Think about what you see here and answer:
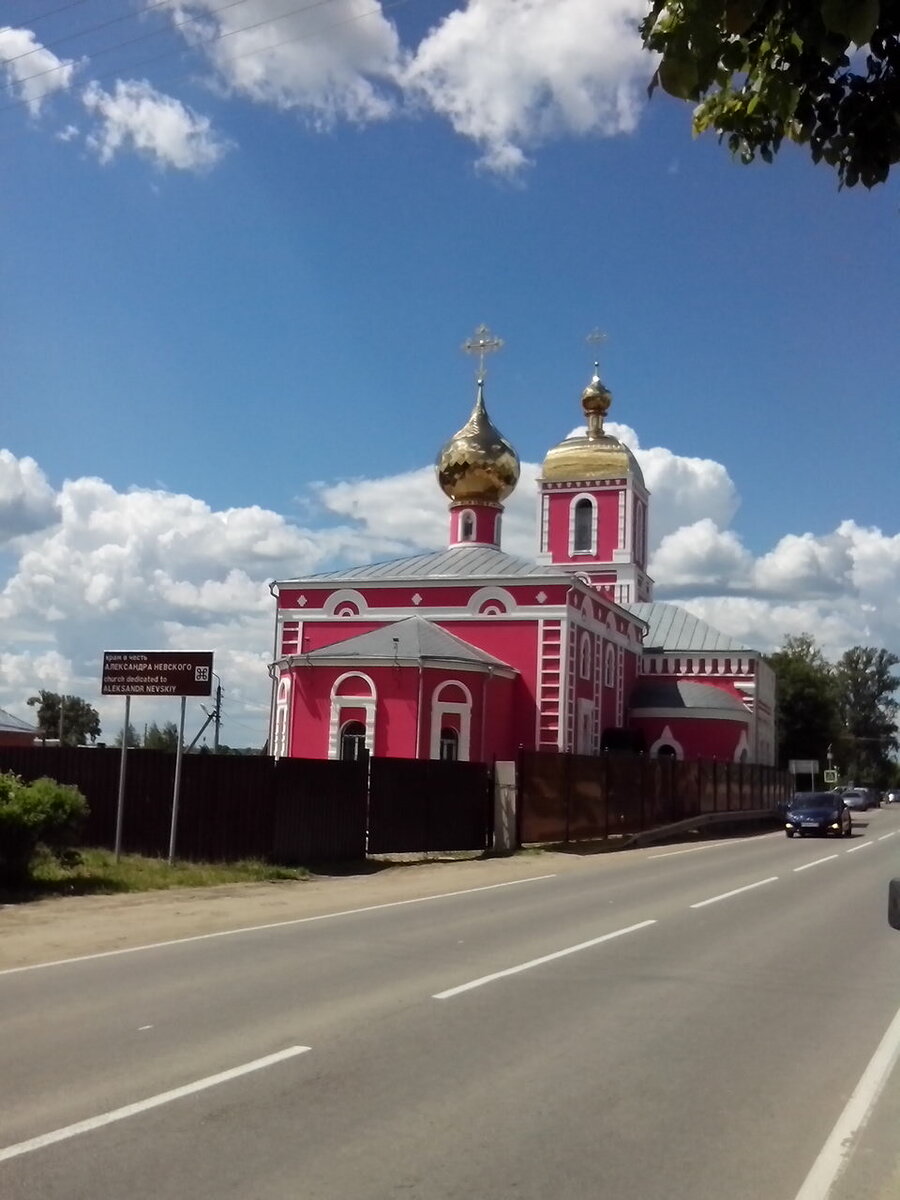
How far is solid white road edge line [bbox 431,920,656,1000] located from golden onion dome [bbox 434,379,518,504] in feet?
104

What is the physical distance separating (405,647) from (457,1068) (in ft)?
89.1

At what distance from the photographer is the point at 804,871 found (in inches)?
891

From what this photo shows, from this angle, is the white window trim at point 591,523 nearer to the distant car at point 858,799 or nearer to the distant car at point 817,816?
the distant car at point 817,816

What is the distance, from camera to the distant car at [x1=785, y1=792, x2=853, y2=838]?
36.2 m

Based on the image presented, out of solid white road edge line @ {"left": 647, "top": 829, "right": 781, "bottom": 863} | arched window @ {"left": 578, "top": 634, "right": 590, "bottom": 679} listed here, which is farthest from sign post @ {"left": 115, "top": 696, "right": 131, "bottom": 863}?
arched window @ {"left": 578, "top": 634, "right": 590, "bottom": 679}

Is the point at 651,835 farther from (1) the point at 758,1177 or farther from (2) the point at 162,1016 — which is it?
(1) the point at 758,1177

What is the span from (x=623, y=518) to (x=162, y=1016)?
162 feet

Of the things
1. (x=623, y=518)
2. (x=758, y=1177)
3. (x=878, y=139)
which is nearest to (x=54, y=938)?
(x=758, y=1177)

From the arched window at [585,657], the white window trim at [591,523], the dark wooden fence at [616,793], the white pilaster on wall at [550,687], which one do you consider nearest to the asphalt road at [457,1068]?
the dark wooden fence at [616,793]

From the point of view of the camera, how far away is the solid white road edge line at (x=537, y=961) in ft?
31.7

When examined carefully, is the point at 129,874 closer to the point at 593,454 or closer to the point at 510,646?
the point at 510,646

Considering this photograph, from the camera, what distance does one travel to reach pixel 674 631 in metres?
56.2

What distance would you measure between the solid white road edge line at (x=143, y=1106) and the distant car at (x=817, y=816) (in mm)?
31032

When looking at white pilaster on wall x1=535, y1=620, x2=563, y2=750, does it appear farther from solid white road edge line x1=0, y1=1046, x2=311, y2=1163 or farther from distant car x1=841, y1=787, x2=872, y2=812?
distant car x1=841, y1=787, x2=872, y2=812
